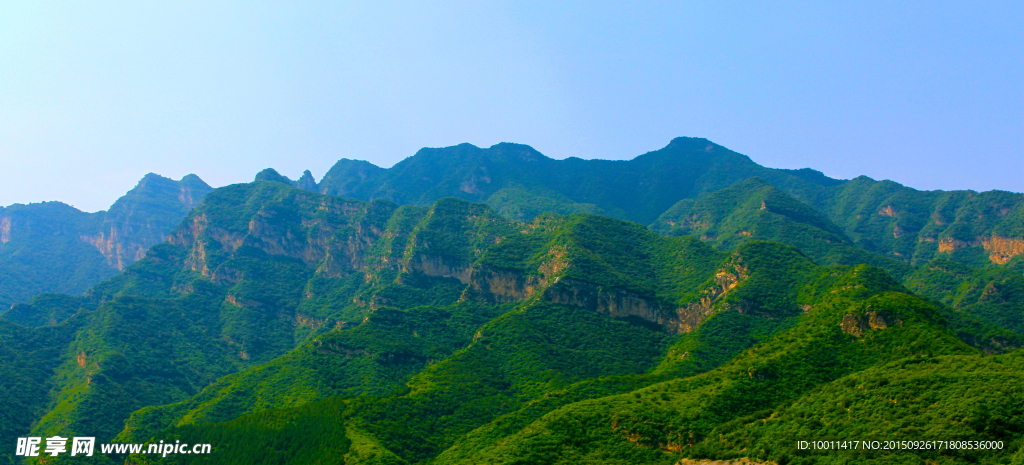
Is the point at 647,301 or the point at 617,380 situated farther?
the point at 647,301

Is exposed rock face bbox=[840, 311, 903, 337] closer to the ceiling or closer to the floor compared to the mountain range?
closer to the ceiling

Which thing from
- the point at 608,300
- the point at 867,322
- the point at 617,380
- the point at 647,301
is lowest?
the point at 617,380

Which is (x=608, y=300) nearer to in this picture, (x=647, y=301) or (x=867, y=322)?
(x=647, y=301)

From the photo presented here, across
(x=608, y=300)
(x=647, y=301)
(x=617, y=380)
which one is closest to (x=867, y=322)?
(x=617, y=380)

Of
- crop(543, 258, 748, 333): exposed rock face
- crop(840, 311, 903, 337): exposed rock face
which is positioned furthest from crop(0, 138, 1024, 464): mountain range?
crop(543, 258, 748, 333): exposed rock face

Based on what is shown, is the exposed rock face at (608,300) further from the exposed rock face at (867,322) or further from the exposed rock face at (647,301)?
the exposed rock face at (867,322)

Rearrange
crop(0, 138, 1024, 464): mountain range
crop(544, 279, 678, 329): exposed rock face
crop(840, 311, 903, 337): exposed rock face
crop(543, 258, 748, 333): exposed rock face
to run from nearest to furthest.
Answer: crop(0, 138, 1024, 464): mountain range, crop(840, 311, 903, 337): exposed rock face, crop(543, 258, 748, 333): exposed rock face, crop(544, 279, 678, 329): exposed rock face

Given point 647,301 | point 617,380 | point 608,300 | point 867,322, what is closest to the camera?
point 867,322

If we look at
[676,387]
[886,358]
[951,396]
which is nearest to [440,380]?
[676,387]

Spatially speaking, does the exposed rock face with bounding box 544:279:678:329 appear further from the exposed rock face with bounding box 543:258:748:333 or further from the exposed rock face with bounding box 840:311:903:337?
the exposed rock face with bounding box 840:311:903:337

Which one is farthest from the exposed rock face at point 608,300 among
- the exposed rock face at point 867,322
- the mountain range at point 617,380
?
the exposed rock face at point 867,322

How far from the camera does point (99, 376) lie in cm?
18025

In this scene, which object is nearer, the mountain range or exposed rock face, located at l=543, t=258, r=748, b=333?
the mountain range

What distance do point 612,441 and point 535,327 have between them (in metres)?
66.0
